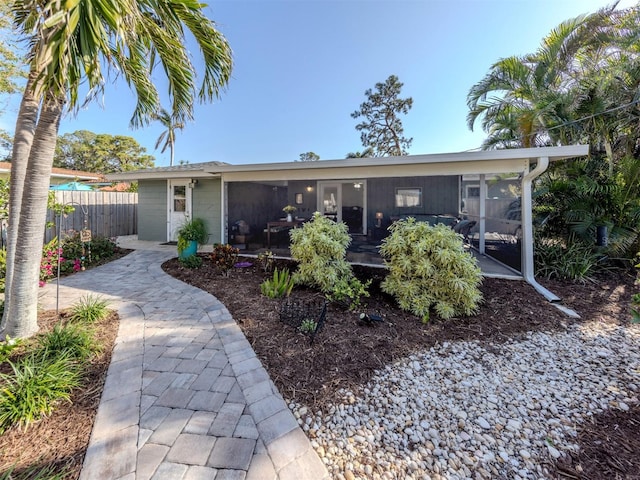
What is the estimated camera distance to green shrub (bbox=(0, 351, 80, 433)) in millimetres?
1854

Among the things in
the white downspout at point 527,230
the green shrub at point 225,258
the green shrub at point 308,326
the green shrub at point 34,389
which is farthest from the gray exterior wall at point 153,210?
the white downspout at point 527,230

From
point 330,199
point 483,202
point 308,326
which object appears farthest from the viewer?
point 330,199

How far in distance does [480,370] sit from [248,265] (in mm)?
4845

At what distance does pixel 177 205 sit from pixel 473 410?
10.2 metres

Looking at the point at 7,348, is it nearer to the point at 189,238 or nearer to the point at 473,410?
the point at 473,410

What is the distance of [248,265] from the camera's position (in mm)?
6273

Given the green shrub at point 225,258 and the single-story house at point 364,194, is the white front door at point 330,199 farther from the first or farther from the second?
the green shrub at point 225,258

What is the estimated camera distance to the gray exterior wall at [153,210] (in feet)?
32.9

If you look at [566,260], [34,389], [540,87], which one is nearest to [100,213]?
[34,389]

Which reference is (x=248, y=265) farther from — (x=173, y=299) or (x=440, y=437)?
(x=440, y=437)

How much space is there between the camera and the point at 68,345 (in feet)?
8.48

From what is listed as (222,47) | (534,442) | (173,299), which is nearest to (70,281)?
(173,299)

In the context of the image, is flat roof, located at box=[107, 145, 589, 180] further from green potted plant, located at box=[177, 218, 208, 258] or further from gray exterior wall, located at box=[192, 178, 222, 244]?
gray exterior wall, located at box=[192, 178, 222, 244]

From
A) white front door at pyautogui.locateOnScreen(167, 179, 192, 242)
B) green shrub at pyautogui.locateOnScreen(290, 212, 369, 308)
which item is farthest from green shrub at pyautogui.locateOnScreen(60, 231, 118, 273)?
green shrub at pyautogui.locateOnScreen(290, 212, 369, 308)
